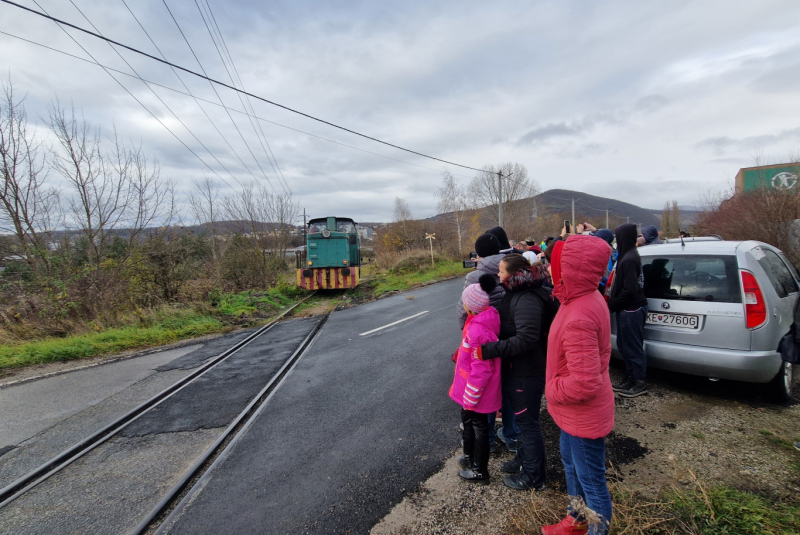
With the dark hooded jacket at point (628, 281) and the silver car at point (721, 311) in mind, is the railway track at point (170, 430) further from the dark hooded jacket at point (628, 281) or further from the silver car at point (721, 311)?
the silver car at point (721, 311)

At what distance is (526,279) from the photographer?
2383 mm

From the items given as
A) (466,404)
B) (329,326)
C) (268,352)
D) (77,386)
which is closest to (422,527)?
(466,404)

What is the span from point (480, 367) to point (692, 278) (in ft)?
8.79

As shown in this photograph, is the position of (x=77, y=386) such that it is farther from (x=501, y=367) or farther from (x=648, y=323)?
(x=648, y=323)

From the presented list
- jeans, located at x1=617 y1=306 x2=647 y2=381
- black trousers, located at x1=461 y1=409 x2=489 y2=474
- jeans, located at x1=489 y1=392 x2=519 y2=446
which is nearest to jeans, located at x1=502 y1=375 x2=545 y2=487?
black trousers, located at x1=461 y1=409 x2=489 y2=474

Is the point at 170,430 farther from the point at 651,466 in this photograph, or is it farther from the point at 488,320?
the point at 651,466

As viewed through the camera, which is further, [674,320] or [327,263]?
[327,263]

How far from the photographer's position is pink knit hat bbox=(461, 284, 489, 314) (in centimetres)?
247

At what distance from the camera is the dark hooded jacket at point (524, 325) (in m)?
2.30

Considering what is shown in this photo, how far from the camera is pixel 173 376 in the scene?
5270 mm

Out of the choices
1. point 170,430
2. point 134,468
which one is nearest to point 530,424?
point 134,468

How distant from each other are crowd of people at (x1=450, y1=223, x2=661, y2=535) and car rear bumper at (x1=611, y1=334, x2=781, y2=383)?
166mm

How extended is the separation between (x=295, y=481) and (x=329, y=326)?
19.0ft

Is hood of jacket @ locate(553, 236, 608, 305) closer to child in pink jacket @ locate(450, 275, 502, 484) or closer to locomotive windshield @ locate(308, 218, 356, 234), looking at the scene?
child in pink jacket @ locate(450, 275, 502, 484)
